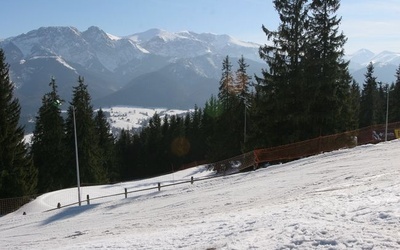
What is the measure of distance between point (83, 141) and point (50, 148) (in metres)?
4.18

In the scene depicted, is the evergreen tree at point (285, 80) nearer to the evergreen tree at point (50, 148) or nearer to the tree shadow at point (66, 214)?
the tree shadow at point (66, 214)

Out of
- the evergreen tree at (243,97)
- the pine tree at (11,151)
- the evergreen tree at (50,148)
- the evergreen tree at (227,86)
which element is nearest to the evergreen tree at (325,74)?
the evergreen tree at (243,97)

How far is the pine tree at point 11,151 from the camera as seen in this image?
3581 centimetres

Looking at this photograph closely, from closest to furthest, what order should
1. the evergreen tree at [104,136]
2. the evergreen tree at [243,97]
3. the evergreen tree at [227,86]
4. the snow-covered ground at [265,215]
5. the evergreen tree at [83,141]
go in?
1. the snow-covered ground at [265,215]
2. the evergreen tree at [243,97]
3. the evergreen tree at [83,141]
4. the evergreen tree at [227,86]
5. the evergreen tree at [104,136]

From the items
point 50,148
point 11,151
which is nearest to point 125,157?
point 50,148

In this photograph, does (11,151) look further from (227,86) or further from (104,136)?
(227,86)

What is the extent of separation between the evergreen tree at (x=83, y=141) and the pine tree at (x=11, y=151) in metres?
9.85

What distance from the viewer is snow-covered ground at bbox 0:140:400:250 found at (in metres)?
7.85

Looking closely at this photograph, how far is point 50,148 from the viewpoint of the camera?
1879 inches

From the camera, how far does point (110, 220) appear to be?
53.3 feet

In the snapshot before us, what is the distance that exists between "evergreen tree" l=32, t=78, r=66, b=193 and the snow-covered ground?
26681 millimetres

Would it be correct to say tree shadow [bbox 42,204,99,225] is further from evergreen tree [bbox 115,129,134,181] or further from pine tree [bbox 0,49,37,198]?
evergreen tree [bbox 115,129,134,181]

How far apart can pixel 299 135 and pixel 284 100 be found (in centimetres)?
316

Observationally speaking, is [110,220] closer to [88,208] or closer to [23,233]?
[23,233]
